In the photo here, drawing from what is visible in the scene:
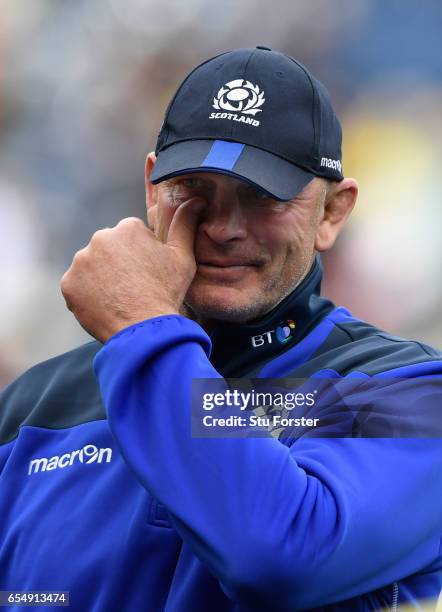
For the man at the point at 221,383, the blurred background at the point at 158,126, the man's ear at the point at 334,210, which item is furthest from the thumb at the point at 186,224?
the blurred background at the point at 158,126

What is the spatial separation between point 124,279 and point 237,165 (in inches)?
10.6

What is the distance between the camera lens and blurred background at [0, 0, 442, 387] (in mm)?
3820

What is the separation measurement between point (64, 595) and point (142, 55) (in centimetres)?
351

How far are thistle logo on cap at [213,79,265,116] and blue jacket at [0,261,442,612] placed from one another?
0.30 m

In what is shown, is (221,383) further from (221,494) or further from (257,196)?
(257,196)

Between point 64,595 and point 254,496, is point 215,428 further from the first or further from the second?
point 64,595

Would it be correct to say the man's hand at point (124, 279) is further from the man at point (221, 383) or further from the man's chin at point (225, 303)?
the man's chin at point (225, 303)

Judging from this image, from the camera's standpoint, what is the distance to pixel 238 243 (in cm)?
137

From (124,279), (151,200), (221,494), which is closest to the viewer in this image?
(221,494)

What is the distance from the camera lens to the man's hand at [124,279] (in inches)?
44.6

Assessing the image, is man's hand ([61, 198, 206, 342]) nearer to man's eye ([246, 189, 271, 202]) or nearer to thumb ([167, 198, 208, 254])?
thumb ([167, 198, 208, 254])

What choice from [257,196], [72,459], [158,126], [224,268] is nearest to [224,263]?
[224,268]

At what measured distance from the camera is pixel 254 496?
0.99 m

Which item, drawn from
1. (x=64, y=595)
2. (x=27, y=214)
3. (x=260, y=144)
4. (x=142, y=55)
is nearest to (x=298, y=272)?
(x=260, y=144)
